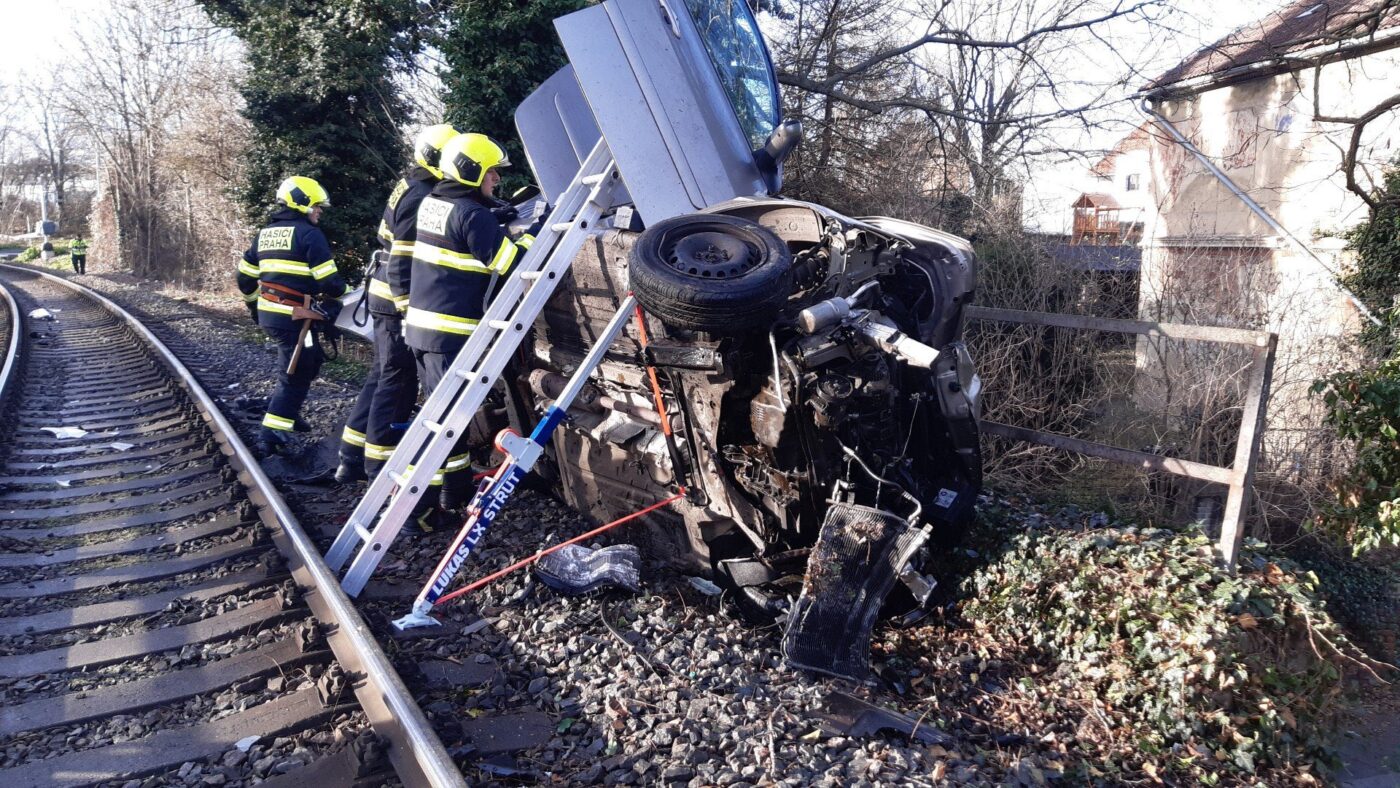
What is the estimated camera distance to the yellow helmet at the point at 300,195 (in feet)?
21.1

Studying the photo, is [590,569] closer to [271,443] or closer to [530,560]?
[530,560]

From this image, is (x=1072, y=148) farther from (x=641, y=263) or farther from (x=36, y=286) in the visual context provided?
(x=36, y=286)

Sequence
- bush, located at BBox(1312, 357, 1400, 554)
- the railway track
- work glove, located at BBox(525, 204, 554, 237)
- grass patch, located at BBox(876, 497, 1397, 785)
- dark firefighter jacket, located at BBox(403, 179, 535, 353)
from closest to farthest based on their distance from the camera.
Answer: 1. the railway track
2. grass patch, located at BBox(876, 497, 1397, 785)
3. dark firefighter jacket, located at BBox(403, 179, 535, 353)
4. bush, located at BBox(1312, 357, 1400, 554)
5. work glove, located at BBox(525, 204, 554, 237)

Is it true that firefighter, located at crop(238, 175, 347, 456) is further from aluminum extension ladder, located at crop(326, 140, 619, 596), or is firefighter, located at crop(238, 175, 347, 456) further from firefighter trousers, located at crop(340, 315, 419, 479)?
aluminum extension ladder, located at crop(326, 140, 619, 596)

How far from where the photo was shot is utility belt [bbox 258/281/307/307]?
6539mm

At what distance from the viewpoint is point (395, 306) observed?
5.27 meters

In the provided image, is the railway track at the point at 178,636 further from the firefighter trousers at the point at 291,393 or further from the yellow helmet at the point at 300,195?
the yellow helmet at the point at 300,195

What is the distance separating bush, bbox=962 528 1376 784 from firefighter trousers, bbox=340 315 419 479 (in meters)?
3.36

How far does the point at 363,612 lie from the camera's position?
396 cm

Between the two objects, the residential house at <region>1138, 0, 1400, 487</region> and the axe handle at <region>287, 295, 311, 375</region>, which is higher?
the residential house at <region>1138, 0, 1400, 487</region>

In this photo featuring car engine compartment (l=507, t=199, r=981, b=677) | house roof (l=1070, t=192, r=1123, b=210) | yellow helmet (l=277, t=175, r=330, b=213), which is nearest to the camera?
car engine compartment (l=507, t=199, r=981, b=677)

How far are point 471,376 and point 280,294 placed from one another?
3.21 metres

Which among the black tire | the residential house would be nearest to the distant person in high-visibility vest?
the residential house

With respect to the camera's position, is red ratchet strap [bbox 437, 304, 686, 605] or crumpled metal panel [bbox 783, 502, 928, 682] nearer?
crumpled metal panel [bbox 783, 502, 928, 682]
